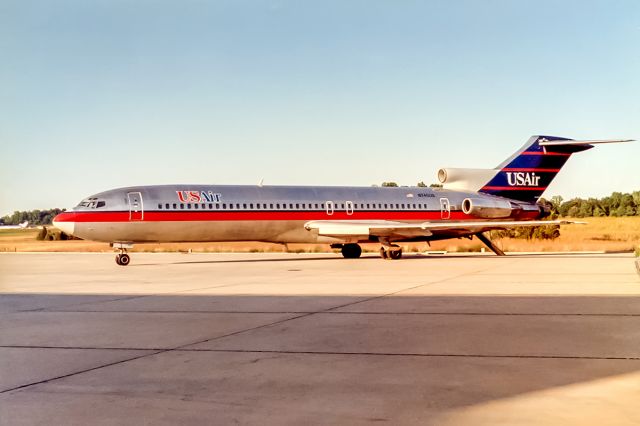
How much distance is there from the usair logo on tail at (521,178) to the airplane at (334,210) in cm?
5

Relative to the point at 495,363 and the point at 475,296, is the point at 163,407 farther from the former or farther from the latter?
the point at 475,296

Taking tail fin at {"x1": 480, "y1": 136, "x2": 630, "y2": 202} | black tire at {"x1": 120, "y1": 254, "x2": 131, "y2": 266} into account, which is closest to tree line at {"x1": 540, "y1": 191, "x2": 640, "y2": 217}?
tail fin at {"x1": 480, "y1": 136, "x2": 630, "y2": 202}

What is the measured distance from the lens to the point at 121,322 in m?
11.2

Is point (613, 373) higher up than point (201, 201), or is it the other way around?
point (201, 201)

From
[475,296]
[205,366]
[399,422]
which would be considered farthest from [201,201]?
[399,422]

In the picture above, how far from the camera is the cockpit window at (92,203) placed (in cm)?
2708

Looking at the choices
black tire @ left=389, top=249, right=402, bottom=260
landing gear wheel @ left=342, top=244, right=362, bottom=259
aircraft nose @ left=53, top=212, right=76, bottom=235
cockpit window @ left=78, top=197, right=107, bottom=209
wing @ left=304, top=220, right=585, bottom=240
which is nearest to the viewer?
aircraft nose @ left=53, top=212, right=76, bottom=235

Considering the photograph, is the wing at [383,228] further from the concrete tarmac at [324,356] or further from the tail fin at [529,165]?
the concrete tarmac at [324,356]

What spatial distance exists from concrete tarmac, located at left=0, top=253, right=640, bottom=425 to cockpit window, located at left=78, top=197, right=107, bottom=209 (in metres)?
11.3

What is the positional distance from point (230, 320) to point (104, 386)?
4610mm

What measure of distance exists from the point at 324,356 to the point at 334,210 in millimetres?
24195

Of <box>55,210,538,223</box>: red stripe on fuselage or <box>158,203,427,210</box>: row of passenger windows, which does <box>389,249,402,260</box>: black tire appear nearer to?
<box>55,210,538,223</box>: red stripe on fuselage

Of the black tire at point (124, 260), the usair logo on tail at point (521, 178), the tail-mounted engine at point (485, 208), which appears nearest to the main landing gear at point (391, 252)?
the tail-mounted engine at point (485, 208)

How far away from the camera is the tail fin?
3609 centimetres
